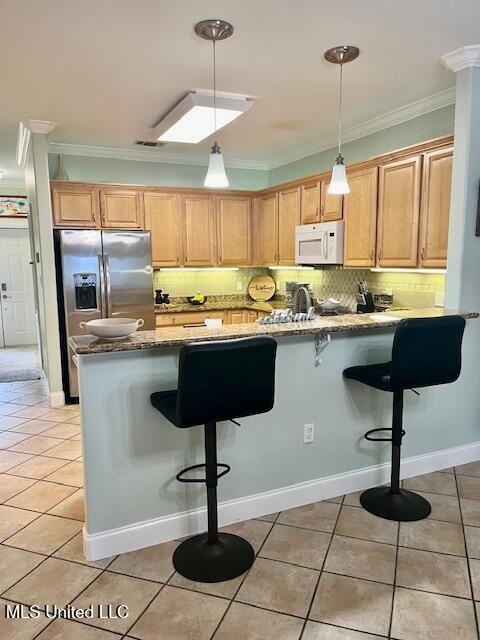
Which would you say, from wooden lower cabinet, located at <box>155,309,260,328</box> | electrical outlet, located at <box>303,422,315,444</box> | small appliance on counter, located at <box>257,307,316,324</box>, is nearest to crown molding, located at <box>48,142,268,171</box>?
wooden lower cabinet, located at <box>155,309,260,328</box>

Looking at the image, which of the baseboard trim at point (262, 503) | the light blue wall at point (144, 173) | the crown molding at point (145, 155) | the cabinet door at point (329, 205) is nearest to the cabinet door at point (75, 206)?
the light blue wall at point (144, 173)

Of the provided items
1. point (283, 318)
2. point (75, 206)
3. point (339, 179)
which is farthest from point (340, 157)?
point (75, 206)

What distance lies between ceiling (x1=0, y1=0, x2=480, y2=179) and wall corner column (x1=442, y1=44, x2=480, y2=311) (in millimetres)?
208

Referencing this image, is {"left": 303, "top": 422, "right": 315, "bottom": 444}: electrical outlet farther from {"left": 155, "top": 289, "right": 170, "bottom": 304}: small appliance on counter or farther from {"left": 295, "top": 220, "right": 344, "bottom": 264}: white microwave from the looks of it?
{"left": 155, "top": 289, "right": 170, "bottom": 304}: small appliance on counter

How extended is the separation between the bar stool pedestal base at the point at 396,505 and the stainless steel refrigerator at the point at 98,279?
114 inches

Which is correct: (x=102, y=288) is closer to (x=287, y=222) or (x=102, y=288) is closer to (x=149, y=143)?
(x=149, y=143)

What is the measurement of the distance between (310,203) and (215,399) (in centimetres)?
321

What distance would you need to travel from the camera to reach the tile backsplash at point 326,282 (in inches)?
155

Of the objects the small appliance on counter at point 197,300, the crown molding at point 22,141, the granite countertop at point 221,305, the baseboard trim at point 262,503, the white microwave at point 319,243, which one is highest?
the crown molding at point 22,141

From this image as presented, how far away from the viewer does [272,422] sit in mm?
2611

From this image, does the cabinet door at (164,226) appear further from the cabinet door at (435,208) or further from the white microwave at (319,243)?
the cabinet door at (435,208)

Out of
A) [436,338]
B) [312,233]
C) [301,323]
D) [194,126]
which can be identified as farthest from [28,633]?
[312,233]

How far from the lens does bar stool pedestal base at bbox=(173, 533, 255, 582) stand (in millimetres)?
→ 2143

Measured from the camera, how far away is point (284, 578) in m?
2.12
